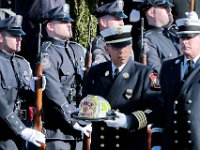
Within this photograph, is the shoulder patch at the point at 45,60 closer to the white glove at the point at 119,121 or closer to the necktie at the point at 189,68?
the white glove at the point at 119,121

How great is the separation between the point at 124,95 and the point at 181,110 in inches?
20.8

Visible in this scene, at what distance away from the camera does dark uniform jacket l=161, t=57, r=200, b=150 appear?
20.3 feet

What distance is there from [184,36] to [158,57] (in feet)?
6.69

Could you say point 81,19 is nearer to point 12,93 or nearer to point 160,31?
point 160,31

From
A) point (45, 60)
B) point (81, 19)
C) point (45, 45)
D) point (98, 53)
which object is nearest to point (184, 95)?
point (45, 60)

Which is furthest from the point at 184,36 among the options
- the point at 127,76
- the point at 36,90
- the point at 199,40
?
the point at 36,90

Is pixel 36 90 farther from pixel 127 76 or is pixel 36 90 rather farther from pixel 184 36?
pixel 184 36

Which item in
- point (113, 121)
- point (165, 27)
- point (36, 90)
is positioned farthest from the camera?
point (165, 27)

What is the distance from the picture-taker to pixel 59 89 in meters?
8.00

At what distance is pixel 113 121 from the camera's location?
20.6 ft

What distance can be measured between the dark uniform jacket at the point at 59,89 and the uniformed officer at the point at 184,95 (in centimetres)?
177

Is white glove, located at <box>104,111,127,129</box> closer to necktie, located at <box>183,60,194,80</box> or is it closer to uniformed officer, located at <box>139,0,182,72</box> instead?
necktie, located at <box>183,60,194,80</box>

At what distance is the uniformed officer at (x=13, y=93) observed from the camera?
25.1 feet

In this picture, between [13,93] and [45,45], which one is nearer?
[13,93]
